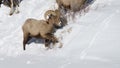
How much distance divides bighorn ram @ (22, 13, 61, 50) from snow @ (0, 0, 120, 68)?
0.26 metres

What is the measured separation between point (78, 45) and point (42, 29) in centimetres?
169

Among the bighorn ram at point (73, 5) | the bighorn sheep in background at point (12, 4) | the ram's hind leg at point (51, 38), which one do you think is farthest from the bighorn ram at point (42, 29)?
the bighorn sheep in background at point (12, 4)

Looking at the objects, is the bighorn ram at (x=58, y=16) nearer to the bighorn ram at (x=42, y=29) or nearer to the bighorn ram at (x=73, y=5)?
the bighorn ram at (x=42, y=29)

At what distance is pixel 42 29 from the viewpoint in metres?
13.8

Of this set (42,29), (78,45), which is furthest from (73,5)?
(78,45)

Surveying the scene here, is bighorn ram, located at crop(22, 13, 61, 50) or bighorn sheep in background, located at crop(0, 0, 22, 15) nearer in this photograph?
bighorn ram, located at crop(22, 13, 61, 50)

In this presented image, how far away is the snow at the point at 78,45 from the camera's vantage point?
11.6 metres

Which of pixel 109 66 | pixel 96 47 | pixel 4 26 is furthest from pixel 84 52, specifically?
pixel 4 26

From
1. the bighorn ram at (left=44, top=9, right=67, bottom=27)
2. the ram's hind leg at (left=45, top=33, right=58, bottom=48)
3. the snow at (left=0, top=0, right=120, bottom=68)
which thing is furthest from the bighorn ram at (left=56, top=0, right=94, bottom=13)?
the ram's hind leg at (left=45, top=33, right=58, bottom=48)

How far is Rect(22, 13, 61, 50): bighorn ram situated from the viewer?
1374cm

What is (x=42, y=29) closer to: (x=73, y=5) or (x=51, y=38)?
(x=51, y=38)

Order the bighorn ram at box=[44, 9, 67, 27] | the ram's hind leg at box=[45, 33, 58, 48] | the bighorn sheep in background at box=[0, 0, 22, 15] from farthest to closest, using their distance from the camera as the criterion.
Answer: the bighorn sheep in background at box=[0, 0, 22, 15] < the bighorn ram at box=[44, 9, 67, 27] < the ram's hind leg at box=[45, 33, 58, 48]

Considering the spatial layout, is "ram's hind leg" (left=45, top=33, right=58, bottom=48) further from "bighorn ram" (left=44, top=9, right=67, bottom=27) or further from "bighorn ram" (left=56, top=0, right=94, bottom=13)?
"bighorn ram" (left=56, top=0, right=94, bottom=13)

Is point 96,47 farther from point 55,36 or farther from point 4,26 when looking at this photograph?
point 4,26
